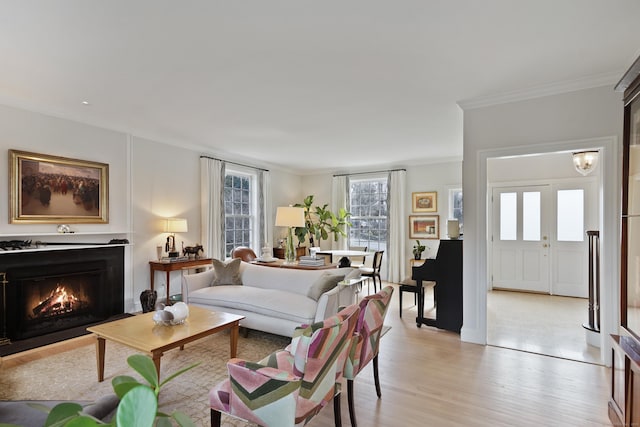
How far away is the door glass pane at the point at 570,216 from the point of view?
233 inches

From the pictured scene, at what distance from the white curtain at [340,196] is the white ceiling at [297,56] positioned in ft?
11.3

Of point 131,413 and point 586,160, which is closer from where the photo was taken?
point 131,413

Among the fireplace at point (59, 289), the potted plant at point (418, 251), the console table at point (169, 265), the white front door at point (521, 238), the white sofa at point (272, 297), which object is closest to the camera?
the white sofa at point (272, 297)

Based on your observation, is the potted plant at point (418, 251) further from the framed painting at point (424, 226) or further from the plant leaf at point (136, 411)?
the plant leaf at point (136, 411)

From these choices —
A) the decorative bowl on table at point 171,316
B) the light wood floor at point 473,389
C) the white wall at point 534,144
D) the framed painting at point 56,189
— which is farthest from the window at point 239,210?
the white wall at point 534,144

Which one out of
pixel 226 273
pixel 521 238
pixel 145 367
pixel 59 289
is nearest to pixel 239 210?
pixel 226 273

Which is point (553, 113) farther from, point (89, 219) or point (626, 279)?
point (89, 219)

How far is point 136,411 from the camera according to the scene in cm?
47

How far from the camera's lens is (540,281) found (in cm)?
625

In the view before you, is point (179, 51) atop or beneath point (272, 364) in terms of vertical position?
atop

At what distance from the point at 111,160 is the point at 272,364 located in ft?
13.5

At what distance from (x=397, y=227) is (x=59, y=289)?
19.4 ft

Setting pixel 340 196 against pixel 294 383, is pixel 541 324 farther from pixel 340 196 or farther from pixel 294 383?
pixel 340 196

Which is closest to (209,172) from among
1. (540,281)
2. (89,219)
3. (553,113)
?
(89,219)
